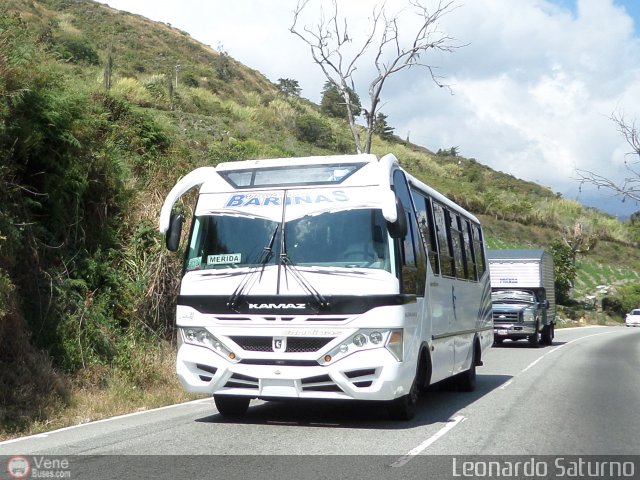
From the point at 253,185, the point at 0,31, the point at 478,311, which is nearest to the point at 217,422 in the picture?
the point at 253,185

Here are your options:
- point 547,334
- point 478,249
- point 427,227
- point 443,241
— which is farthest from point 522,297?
point 427,227

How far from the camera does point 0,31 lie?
43.0 feet

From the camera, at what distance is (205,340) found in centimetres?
929

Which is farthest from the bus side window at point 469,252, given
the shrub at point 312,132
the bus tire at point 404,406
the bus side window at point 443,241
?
the shrub at point 312,132

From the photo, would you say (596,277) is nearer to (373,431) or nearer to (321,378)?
(373,431)

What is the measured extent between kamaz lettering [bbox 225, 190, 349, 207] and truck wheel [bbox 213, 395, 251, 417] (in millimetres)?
2345

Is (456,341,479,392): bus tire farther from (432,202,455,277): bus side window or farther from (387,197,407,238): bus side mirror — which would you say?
(387,197,407,238): bus side mirror

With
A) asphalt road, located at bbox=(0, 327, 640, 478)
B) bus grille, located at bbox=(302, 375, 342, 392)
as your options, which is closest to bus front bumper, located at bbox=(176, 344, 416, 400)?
bus grille, located at bbox=(302, 375, 342, 392)

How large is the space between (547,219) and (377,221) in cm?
7526

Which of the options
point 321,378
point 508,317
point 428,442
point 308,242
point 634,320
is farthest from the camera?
point 634,320

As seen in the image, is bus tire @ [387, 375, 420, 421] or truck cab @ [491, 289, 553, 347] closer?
bus tire @ [387, 375, 420, 421]

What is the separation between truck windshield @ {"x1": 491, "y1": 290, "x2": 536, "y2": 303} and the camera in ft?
94.4

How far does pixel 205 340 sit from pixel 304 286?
4.36 ft

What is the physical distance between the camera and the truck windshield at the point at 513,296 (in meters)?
28.8
